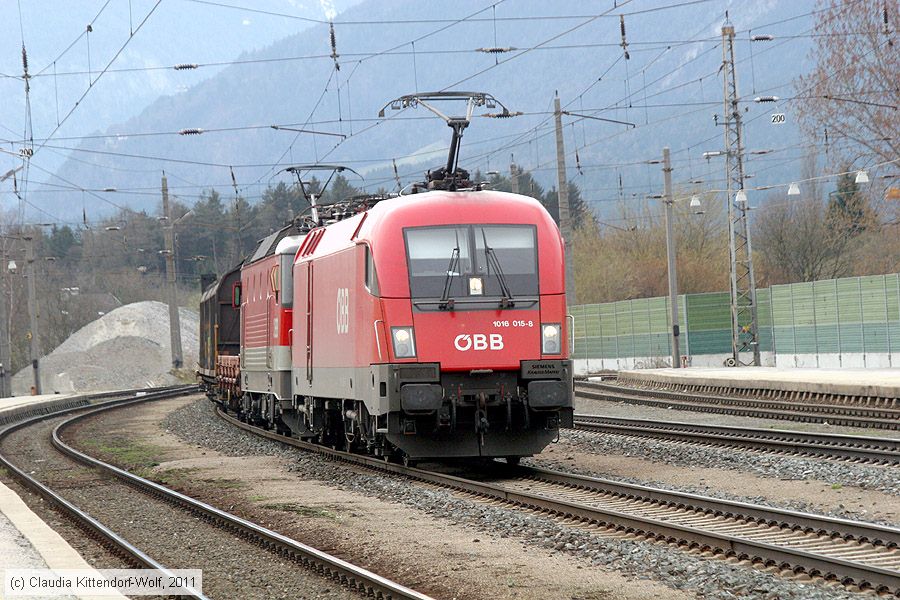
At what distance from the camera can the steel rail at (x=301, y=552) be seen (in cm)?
857

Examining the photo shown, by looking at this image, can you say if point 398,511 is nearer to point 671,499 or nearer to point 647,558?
point 671,499

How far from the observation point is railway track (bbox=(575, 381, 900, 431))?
876 inches

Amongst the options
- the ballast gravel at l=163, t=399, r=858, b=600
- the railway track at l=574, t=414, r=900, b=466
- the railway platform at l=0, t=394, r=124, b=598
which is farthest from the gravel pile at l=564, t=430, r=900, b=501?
the railway platform at l=0, t=394, r=124, b=598

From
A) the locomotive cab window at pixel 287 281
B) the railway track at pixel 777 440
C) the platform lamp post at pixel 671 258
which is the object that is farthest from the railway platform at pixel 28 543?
the platform lamp post at pixel 671 258

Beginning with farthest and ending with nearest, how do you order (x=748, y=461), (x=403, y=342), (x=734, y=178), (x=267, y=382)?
(x=734, y=178), (x=267, y=382), (x=748, y=461), (x=403, y=342)

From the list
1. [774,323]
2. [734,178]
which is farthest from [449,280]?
[774,323]

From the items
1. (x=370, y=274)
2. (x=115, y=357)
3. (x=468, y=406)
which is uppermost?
(x=370, y=274)

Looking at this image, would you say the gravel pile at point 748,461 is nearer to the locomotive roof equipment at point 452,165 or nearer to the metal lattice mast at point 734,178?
the locomotive roof equipment at point 452,165

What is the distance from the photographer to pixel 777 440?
59.6ft

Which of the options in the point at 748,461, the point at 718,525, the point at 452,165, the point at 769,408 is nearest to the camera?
the point at 718,525

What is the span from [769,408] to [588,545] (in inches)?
698

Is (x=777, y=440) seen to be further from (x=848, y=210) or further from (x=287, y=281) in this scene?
(x=848, y=210)

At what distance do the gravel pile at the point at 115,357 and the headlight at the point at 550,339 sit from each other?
5142 centimetres

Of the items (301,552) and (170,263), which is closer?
(301,552)
